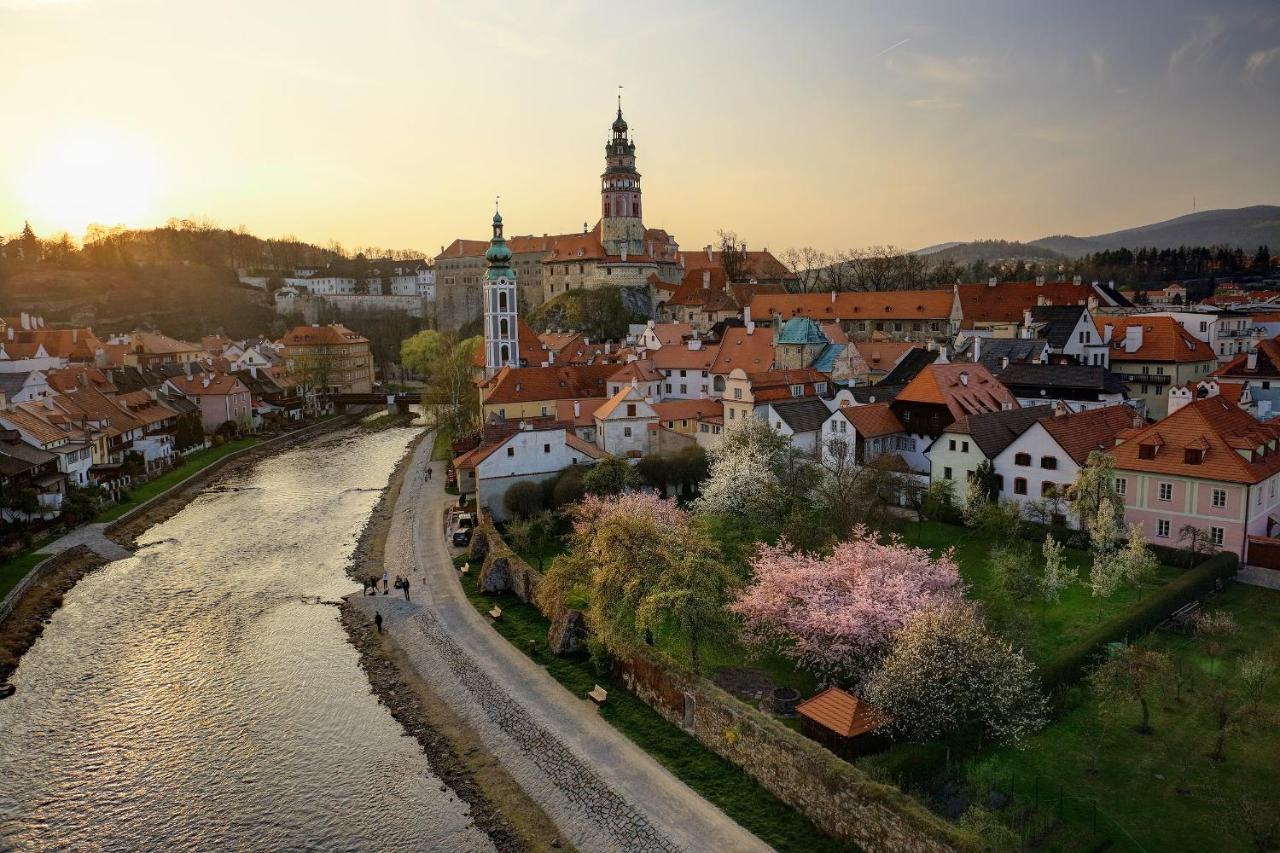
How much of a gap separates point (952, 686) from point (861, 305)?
58.0 m

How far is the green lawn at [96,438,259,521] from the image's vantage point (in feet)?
148

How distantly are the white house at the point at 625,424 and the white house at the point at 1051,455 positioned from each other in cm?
1746

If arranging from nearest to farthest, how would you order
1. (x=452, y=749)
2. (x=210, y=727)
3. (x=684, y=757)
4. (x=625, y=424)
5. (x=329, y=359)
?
(x=684, y=757) < (x=452, y=749) < (x=210, y=727) < (x=625, y=424) < (x=329, y=359)

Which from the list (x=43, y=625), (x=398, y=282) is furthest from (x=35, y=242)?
(x=43, y=625)

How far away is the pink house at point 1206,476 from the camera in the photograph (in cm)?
2798

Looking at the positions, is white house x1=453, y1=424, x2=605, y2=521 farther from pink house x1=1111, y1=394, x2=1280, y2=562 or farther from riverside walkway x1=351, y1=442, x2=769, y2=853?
pink house x1=1111, y1=394, x2=1280, y2=562

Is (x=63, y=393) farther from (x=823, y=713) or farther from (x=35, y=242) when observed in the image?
(x=35, y=242)

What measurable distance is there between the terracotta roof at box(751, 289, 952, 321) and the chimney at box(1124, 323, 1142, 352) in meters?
18.0

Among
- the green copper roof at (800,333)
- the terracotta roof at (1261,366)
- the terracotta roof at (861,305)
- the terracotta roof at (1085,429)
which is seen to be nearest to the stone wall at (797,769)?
the terracotta roof at (1085,429)

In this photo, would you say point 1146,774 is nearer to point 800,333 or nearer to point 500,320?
point 800,333

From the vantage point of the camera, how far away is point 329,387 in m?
90.2

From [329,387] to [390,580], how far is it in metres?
60.6

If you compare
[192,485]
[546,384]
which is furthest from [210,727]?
[192,485]

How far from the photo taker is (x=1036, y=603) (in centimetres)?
2595
